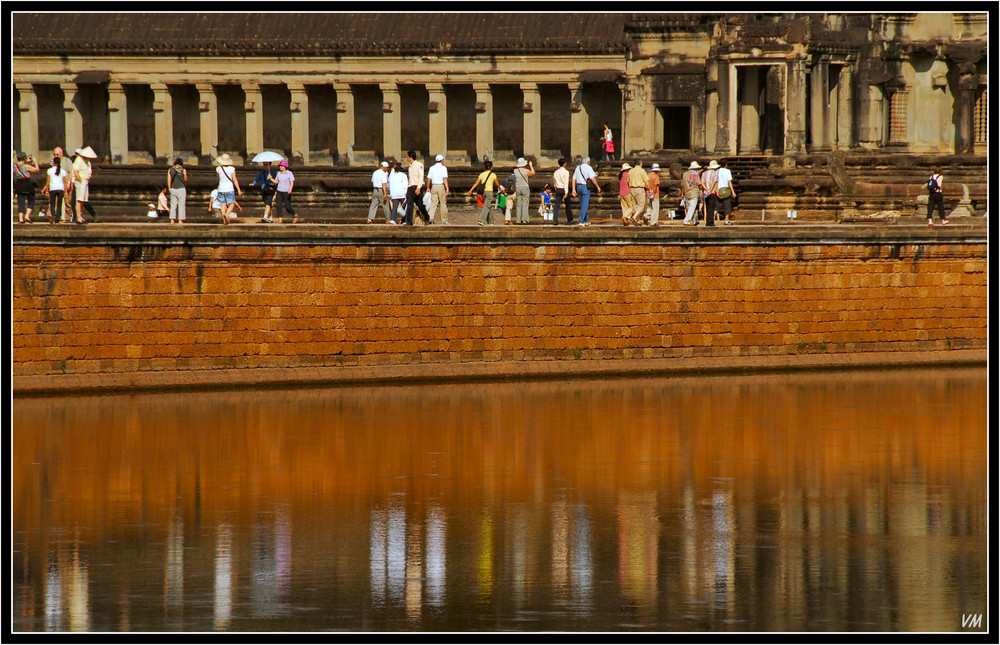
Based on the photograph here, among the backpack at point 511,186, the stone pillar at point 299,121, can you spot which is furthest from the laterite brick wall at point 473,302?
the stone pillar at point 299,121

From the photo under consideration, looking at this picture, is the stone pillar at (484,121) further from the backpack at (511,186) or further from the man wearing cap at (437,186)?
the man wearing cap at (437,186)

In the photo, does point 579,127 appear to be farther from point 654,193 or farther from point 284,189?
point 284,189

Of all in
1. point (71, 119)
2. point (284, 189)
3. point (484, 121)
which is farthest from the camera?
point (71, 119)

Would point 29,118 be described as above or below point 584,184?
above

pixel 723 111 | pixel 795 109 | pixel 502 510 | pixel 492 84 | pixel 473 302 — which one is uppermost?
pixel 492 84

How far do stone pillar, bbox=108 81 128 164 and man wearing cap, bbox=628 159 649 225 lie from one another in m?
28.6

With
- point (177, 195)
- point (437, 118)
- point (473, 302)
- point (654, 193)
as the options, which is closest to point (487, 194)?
point (473, 302)

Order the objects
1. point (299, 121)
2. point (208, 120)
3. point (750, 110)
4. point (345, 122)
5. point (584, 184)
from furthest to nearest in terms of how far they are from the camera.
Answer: point (208, 120) → point (345, 122) → point (299, 121) → point (750, 110) → point (584, 184)

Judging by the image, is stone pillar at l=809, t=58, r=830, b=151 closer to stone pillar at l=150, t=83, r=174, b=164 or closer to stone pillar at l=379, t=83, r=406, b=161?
stone pillar at l=379, t=83, r=406, b=161

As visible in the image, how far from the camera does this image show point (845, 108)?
4759 centimetres

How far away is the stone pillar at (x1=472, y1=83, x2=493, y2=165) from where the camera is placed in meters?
53.1

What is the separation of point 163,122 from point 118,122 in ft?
4.68

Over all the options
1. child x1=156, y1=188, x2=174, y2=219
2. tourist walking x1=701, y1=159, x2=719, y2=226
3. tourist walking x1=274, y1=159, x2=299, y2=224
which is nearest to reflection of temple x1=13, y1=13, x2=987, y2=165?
tourist walking x1=701, y1=159, x2=719, y2=226

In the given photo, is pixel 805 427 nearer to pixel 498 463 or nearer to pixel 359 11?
pixel 498 463
